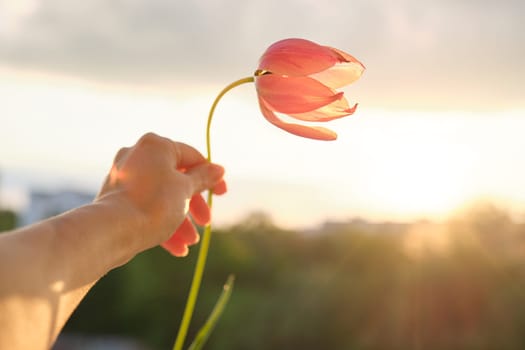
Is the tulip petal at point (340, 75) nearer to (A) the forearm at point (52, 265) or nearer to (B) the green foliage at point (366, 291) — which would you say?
(A) the forearm at point (52, 265)

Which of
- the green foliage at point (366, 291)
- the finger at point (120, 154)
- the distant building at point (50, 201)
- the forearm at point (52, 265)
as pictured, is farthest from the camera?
the distant building at point (50, 201)

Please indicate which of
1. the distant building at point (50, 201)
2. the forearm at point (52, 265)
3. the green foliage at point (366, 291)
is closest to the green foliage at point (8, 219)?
the distant building at point (50, 201)

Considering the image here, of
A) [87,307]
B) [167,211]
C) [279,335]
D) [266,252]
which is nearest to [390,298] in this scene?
[279,335]

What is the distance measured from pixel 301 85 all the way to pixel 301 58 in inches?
0.7

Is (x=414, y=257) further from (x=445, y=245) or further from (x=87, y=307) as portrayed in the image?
(x=87, y=307)

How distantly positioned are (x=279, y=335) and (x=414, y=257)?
76 centimetres

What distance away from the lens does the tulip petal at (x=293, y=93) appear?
55 cm

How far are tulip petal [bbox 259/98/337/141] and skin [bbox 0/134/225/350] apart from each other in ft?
0.19

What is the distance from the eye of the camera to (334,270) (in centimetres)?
418

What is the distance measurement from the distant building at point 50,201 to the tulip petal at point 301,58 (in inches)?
229

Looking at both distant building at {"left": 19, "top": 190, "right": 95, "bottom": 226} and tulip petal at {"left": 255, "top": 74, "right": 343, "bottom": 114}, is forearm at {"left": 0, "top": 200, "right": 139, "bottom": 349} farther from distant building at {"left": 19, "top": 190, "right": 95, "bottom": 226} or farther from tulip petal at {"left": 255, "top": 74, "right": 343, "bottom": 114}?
distant building at {"left": 19, "top": 190, "right": 95, "bottom": 226}

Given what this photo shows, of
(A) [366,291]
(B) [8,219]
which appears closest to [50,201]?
(B) [8,219]

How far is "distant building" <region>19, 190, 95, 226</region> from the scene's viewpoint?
6316 mm

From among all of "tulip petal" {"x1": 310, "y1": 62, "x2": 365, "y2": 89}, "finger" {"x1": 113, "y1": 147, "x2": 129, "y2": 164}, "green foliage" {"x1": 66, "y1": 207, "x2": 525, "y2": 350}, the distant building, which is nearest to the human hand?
"finger" {"x1": 113, "y1": 147, "x2": 129, "y2": 164}
